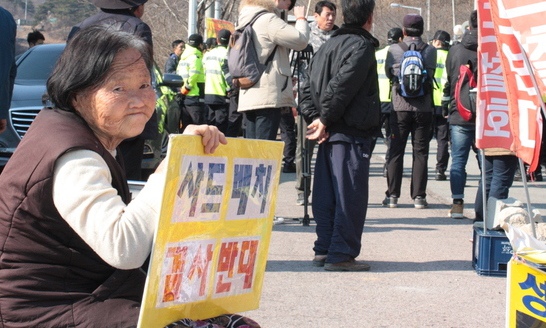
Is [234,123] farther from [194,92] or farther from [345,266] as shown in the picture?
[345,266]

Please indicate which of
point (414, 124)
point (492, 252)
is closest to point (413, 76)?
point (414, 124)

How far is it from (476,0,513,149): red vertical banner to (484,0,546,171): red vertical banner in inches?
63.1

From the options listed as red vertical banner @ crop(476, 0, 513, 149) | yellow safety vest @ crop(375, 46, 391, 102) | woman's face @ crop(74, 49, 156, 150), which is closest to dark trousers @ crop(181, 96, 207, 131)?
yellow safety vest @ crop(375, 46, 391, 102)

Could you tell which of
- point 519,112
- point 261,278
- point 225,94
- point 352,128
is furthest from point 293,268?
point 225,94

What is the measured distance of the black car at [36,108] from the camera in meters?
8.59

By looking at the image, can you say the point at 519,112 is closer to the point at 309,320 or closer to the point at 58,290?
the point at 309,320

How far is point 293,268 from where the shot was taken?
6.68m

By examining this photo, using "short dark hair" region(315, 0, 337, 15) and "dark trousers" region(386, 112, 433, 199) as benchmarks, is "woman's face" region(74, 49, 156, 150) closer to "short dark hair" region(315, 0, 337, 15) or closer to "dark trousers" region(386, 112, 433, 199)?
"short dark hair" region(315, 0, 337, 15)

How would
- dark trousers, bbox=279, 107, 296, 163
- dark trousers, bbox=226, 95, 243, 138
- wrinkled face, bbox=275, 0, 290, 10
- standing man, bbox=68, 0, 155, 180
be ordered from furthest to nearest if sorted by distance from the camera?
dark trousers, bbox=226, 95, 243, 138
dark trousers, bbox=279, 107, 296, 163
wrinkled face, bbox=275, 0, 290, 10
standing man, bbox=68, 0, 155, 180

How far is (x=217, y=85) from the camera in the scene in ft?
49.0

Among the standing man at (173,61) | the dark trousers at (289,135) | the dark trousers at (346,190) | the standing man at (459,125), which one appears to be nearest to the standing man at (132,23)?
the dark trousers at (346,190)

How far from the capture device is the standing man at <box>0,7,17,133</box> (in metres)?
6.58

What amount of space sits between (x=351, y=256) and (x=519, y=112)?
233cm

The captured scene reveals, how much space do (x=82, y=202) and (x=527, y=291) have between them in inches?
75.4
